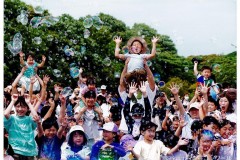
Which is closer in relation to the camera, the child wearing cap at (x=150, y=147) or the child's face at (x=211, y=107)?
the child wearing cap at (x=150, y=147)

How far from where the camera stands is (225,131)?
9023 millimetres

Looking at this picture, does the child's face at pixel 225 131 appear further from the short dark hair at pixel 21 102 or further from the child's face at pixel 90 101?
→ the short dark hair at pixel 21 102

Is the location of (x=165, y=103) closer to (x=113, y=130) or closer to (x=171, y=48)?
(x=113, y=130)

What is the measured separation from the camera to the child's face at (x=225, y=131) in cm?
900

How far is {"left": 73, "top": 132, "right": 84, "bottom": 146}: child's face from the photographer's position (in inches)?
348

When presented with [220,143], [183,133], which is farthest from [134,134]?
[220,143]

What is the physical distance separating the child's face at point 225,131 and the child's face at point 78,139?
192cm

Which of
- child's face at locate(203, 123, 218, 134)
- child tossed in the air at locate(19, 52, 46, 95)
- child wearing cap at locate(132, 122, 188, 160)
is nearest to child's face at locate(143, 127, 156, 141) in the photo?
child wearing cap at locate(132, 122, 188, 160)

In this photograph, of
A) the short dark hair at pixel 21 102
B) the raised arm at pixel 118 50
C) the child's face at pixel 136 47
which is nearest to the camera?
the short dark hair at pixel 21 102

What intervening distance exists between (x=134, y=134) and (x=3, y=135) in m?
1.93

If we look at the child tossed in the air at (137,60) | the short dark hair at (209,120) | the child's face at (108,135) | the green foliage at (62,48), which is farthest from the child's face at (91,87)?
the green foliage at (62,48)

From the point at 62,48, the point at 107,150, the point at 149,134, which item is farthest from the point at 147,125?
the point at 62,48

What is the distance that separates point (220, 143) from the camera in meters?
8.72

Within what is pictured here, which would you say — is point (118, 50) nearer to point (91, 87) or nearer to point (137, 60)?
point (137, 60)
